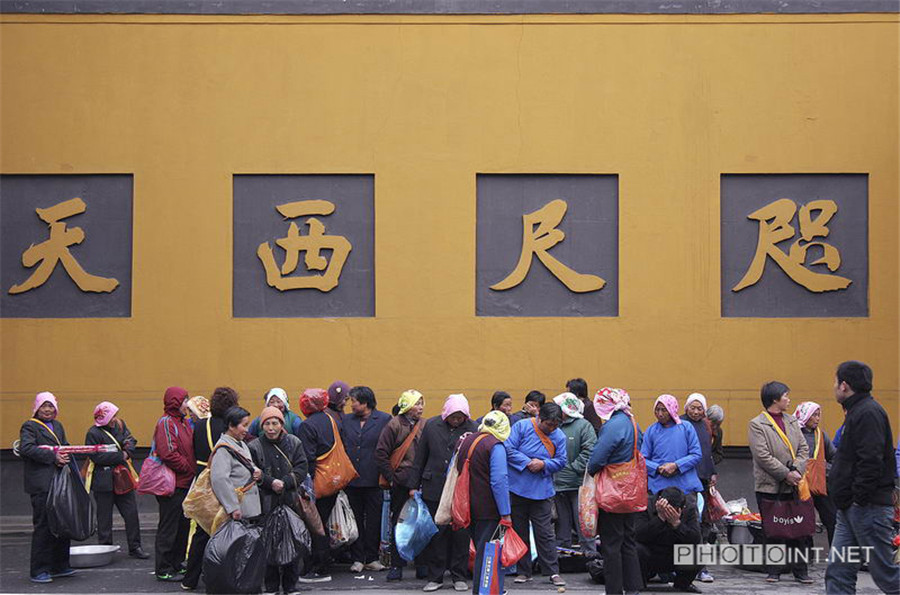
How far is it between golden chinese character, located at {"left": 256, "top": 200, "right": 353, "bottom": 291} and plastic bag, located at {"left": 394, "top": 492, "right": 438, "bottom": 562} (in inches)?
192

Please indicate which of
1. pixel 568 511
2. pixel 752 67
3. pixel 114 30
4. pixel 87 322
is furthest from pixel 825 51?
pixel 87 322

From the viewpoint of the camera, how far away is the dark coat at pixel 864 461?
25.9 feet

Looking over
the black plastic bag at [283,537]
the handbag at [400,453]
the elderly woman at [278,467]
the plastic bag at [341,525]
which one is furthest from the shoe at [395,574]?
the black plastic bag at [283,537]

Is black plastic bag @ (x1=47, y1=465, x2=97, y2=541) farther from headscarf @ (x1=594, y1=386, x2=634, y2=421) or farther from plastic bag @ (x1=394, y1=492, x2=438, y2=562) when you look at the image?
headscarf @ (x1=594, y1=386, x2=634, y2=421)

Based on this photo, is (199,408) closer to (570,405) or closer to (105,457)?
(105,457)

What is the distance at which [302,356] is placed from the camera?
1459 centimetres

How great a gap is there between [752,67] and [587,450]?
6.45 m

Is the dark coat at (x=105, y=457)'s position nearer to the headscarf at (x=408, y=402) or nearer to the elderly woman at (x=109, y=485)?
the elderly woman at (x=109, y=485)

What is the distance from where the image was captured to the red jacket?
10.7 m

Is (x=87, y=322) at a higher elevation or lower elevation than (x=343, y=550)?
higher

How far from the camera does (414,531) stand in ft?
34.3

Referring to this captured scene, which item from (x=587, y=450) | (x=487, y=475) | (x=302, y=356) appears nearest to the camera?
(x=487, y=475)

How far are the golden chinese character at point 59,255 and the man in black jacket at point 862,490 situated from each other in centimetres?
1017

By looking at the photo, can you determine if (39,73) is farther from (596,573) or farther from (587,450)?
(596,573)
